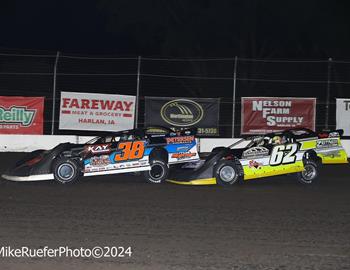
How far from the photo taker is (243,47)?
3644 cm

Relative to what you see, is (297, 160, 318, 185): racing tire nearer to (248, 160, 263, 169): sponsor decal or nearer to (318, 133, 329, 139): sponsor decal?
(318, 133, 329, 139): sponsor decal

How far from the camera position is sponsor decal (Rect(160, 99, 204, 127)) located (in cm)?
1892

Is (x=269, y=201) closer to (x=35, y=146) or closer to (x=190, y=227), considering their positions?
(x=190, y=227)

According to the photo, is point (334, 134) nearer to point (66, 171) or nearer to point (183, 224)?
point (66, 171)

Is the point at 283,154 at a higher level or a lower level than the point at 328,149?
lower

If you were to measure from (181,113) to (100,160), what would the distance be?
6.80 meters

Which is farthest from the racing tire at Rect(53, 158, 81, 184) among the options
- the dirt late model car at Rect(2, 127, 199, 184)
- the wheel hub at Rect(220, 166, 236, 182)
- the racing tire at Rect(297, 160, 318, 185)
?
the racing tire at Rect(297, 160, 318, 185)

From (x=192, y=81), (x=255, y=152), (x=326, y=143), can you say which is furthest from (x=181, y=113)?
(x=192, y=81)

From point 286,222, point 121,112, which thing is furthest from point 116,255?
point 121,112


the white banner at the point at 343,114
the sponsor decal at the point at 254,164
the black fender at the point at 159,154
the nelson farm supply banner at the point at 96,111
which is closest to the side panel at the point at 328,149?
the sponsor decal at the point at 254,164

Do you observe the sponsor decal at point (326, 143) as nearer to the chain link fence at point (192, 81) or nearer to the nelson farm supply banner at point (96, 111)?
the nelson farm supply banner at point (96, 111)

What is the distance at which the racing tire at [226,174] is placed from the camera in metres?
12.1

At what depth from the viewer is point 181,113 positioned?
62.1ft

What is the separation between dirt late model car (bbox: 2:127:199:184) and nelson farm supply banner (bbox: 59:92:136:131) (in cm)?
605
